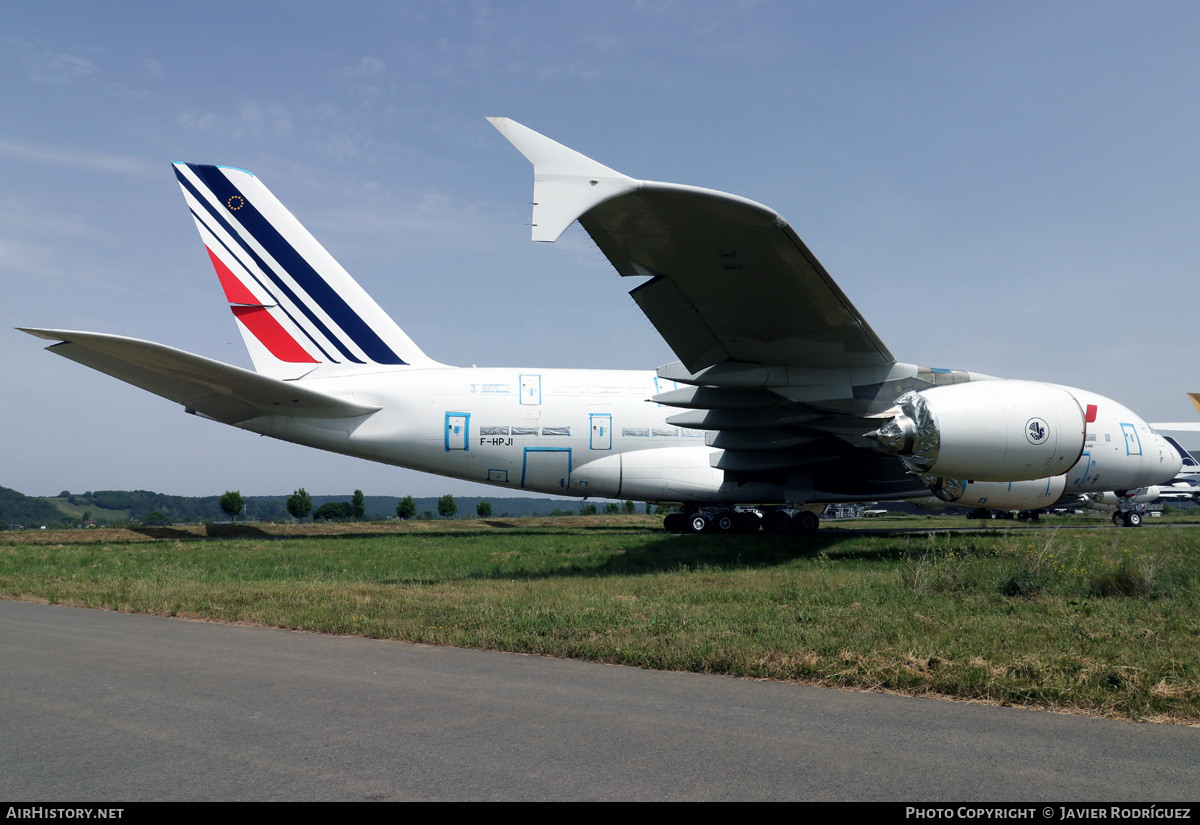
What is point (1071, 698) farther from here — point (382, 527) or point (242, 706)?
point (382, 527)

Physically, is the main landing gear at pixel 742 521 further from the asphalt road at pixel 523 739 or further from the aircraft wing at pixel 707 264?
the asphalt road at pixel 523 739

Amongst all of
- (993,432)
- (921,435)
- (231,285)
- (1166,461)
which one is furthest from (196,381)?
(1166,461)

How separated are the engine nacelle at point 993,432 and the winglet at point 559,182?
5838 millimetres

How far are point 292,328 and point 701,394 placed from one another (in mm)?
11127

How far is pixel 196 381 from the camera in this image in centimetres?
1716

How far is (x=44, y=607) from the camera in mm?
9914

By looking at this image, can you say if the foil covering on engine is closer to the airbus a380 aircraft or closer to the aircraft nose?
the airbus a380 aircraft

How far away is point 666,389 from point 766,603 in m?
12.4

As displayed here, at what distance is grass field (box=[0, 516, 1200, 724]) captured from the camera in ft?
17.8

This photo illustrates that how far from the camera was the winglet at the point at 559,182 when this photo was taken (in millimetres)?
8711

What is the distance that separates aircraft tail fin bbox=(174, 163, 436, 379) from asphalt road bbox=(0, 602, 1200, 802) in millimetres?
14758

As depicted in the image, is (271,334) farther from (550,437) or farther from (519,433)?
(550,437)
